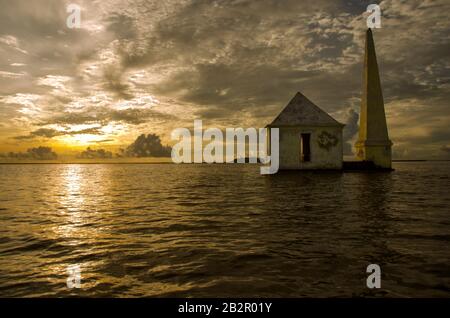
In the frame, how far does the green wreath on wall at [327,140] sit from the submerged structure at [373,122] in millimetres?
4973

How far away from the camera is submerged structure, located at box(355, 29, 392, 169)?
31938 millimetres

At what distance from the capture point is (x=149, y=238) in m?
7.15

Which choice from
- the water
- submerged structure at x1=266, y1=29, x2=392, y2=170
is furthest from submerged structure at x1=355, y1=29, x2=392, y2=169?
the water

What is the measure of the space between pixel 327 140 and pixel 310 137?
1.56m

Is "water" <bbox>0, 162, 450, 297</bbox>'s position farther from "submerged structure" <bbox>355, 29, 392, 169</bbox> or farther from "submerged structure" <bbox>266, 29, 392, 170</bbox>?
"submerged structure" <bbox>355, 29, 392, 169</bbox>

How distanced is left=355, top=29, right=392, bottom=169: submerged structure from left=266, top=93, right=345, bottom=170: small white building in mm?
4600

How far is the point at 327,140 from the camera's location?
2898cm

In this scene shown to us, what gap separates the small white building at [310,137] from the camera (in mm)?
28734

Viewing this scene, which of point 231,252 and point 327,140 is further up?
point 327,140

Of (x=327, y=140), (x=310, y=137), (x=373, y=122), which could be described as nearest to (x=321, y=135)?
(x=327, y=140)

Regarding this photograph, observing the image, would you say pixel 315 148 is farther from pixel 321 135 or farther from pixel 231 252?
pixel 231 252
